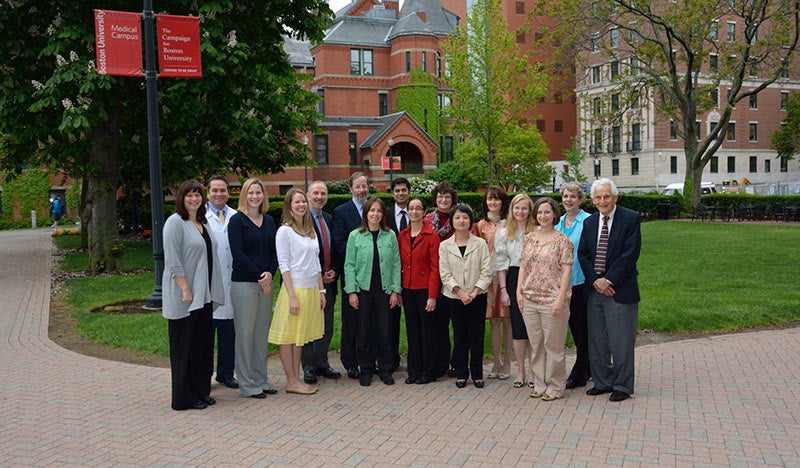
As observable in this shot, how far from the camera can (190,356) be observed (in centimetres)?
642

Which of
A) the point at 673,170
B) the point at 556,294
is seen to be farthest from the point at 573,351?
the point at 673,170

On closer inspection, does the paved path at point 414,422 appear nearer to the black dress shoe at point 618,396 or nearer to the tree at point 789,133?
the black dress shoe at point 618,396

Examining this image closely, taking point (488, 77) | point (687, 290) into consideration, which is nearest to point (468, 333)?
point (687, 290)

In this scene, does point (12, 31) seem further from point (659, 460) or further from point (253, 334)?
point (659, 460)

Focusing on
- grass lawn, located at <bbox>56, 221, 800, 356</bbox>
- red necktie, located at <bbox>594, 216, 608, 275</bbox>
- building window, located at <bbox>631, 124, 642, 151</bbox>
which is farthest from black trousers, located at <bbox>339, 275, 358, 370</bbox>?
building window, located at <bbox>631, 124, 642, 151</bbox>

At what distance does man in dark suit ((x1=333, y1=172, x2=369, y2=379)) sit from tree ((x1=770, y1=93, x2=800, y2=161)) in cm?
6706

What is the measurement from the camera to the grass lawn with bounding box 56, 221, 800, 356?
32.4ft

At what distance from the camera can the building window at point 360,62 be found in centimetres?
5644

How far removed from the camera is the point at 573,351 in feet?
28.6

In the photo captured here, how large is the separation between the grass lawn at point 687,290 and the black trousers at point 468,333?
1.67 meters

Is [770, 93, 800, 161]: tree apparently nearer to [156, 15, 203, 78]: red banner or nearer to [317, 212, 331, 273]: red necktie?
[156, 15, 203, 78]: red banner

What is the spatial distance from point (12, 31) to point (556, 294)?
13541 mm

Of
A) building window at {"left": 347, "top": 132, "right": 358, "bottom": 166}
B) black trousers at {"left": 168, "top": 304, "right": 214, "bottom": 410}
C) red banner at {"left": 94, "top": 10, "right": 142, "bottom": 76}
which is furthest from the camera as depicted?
building window at {"left": 347, "top": 132, "right": 358, "bottom": 166}

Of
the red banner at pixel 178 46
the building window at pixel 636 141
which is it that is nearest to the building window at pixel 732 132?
the building window at pixel 636 141
